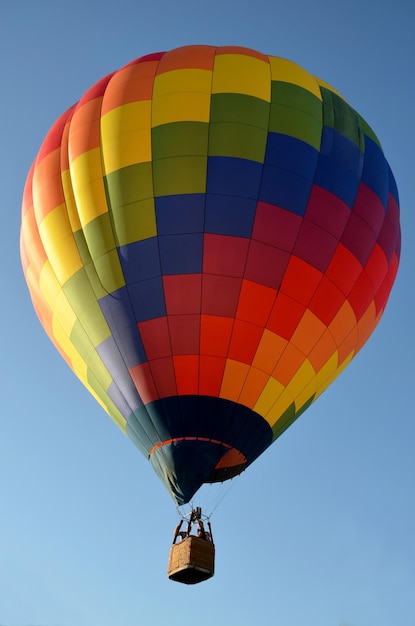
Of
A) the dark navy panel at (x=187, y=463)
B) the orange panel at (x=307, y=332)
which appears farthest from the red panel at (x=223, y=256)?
the dark navy panel at (x=187, y=463)

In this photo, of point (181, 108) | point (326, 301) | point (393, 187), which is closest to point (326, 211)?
point (326, 301)

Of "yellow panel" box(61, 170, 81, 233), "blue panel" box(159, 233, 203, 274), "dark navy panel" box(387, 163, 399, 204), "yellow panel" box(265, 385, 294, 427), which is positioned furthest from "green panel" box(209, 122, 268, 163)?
"yellow panel" box(265, 385, 294, 427)

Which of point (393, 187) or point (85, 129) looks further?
point (393, 187)

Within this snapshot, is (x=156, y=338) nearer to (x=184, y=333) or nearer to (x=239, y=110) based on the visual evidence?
(x=184, y=333)

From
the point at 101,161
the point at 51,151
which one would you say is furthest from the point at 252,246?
the point at 51,151

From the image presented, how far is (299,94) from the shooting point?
10.9 metres

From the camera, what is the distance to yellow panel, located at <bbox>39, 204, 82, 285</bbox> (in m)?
10.5

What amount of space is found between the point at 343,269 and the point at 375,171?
5.32 feet

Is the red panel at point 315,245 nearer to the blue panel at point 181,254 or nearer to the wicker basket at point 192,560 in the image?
the blue panel at point 181,254

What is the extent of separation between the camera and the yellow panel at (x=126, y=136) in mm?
10391

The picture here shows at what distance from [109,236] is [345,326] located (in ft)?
10.4

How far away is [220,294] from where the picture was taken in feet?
32.4

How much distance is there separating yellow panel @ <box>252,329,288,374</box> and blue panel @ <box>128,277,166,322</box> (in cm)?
121

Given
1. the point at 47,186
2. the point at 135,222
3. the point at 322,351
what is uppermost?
the point at 47,186
